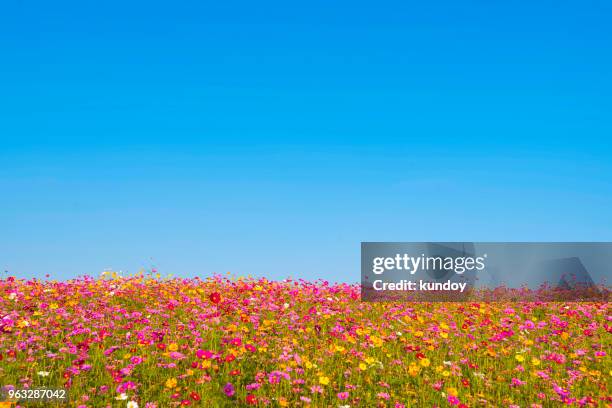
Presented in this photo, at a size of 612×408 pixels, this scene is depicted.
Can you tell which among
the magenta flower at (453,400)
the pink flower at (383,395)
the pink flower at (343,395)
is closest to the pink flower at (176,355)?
the pink flower at (343,395)

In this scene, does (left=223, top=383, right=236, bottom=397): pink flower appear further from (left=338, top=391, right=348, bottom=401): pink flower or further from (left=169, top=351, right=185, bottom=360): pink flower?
(left=338, top=391, right=348, bottom=401): pink flower

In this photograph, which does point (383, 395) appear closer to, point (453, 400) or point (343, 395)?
point (343, 395)

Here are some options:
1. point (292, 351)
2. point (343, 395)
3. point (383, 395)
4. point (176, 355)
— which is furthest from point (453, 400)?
point (176, 355)

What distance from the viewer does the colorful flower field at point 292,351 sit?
726cm

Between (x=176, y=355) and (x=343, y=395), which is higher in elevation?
(x=176, y=355)

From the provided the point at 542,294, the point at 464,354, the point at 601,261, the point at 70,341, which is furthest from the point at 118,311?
the point at 601,261

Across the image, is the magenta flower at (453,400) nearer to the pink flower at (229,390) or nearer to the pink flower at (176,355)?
the pink flower at (229,390)

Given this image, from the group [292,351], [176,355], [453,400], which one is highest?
[292,351]

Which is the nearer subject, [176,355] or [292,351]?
[176,355]

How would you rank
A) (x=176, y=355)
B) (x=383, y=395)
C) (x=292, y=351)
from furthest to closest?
(x=292, y=351) < (x=176, y=355) < (x=383, y=395)

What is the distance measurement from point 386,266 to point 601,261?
23.6ft

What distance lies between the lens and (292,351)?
8492mm

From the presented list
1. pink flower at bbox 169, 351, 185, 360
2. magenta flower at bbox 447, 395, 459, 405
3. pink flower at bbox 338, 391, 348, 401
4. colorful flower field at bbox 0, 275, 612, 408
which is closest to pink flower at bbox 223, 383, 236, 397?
colorful flower field at bbox 0, 275, 612, 408

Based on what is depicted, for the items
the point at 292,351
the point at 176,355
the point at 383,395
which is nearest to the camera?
the point at 383,395
